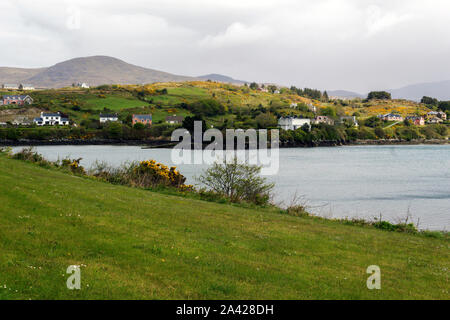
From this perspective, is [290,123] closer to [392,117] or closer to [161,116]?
[161,116]

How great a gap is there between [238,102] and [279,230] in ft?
602

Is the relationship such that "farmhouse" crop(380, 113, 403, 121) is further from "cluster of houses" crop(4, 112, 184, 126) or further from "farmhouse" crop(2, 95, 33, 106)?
"farmhouse" crop(2, 95, 33, 106)

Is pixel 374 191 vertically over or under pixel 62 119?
under

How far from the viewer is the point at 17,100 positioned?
170 meters

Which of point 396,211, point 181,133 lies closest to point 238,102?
point 181,133

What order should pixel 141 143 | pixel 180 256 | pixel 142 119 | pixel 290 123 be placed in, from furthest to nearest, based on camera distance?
1. pixel 290 123
2. pixel 142 119
3. pixel 141 143
4. pixel 180 256

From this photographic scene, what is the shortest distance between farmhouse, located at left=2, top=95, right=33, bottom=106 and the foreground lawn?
166 metres

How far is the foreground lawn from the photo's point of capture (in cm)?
799

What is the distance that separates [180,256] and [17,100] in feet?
590

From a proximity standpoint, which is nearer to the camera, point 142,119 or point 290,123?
point 142,119

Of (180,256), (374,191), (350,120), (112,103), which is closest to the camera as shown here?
(180,256)

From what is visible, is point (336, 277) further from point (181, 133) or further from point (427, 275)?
point (181, 133)

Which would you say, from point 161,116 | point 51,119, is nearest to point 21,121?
point 51,119

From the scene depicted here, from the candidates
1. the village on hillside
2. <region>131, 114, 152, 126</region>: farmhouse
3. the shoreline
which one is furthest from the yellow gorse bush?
<region>131, 114, 152, 126</region>: farmhouse
